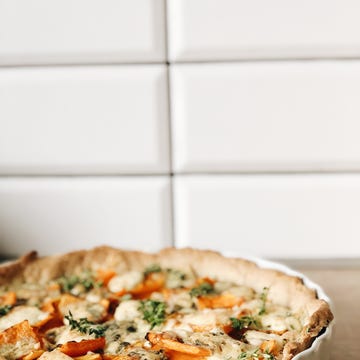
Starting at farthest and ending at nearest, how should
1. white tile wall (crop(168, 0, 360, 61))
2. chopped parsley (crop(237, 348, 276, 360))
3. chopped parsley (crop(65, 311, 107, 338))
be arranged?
white tile wall (crop(168, 0, 360, 61)) < chopped parsley (crop(65, 311, 107, 338)) < chopped parsley (crop(237, 348, 276, 360))

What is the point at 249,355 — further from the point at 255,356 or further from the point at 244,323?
the point at 244,323

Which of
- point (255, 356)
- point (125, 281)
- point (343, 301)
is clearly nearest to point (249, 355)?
point (255, 356)

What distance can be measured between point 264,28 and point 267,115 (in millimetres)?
197

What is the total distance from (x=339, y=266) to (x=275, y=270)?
564 mm

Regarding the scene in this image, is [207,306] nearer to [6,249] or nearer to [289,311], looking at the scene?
[289,311]

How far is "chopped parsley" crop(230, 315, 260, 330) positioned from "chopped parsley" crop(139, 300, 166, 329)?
0.11 metres

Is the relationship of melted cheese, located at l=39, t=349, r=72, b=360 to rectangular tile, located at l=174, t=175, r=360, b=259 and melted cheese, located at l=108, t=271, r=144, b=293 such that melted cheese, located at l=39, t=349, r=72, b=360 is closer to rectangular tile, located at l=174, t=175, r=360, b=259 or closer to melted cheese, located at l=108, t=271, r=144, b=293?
melted cheese, located at l=108, t=271, r=144, b=293

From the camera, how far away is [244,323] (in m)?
1.08

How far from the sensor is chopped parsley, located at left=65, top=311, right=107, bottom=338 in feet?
3.47

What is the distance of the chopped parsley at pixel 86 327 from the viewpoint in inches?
41.7

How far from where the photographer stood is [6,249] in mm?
1827

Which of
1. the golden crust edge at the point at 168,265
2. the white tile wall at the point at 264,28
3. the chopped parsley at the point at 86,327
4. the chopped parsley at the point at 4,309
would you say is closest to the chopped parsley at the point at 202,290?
the golden crust edge at the point at 168,265

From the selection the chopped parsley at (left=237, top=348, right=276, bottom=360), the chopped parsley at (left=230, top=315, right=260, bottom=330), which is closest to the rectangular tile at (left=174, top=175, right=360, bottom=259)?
A: the chopped parsley at (left=230, top=315, right=260, bottom=330)

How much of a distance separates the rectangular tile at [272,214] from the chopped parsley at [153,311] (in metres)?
0.59
